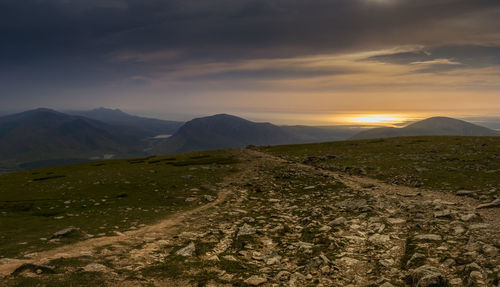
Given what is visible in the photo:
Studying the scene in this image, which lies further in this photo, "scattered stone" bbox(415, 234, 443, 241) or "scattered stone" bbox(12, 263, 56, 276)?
"scattered stone" bbox(415, 234, 443, 241)

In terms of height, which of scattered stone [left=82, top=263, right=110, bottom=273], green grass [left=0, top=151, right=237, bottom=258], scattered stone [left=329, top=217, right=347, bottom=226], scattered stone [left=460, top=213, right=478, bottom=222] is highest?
scattered stone [left=460, top=213, right=478, bottom=222]

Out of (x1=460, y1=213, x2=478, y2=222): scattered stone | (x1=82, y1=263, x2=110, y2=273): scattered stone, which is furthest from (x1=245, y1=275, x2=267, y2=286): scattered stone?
(x1=460, y1=213, x2=478, y2=222): scattered stone

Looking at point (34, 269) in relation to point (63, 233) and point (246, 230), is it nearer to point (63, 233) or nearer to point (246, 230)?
point (63, 233)

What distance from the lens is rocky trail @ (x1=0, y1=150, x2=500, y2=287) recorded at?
9672 millimetres

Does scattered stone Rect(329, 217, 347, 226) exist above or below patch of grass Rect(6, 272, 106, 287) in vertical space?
below

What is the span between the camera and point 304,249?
1264 cm

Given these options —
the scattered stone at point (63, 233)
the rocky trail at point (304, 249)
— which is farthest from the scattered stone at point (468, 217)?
the scattered stone at point (63, 233)

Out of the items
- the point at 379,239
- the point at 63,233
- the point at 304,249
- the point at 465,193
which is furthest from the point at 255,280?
the point at 465,193

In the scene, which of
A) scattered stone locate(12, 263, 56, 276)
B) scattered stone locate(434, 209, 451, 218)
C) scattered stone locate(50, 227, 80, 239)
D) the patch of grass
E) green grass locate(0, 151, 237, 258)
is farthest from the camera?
green grass locate(0, 151, 237, 258)

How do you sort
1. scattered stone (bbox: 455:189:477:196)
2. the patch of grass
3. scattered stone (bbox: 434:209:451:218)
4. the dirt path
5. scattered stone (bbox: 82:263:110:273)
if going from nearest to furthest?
the patch of grass → scattered stone (bbox: 82:263:110:273) → the dirt path → scattered stone (bbox: 434:209:451:218) → scattered stone (bbox: 455:189:477:196)

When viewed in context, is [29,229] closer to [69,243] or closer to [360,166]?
[69,243]

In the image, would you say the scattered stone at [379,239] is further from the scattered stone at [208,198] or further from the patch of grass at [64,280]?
the scattered stone at [208,198]

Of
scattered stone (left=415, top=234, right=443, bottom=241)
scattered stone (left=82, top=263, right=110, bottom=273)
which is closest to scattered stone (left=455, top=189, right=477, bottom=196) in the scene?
scattered stone (left=415, top=234, right=443, bottom=241)

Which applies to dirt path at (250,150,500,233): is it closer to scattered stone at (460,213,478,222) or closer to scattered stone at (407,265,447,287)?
scattered stone at (460,213,478,222)
